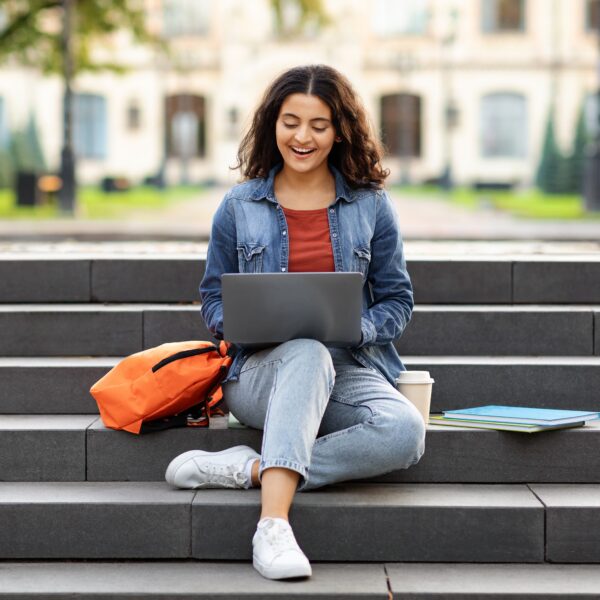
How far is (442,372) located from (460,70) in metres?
36.5

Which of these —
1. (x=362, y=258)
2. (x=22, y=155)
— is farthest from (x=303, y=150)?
(x=22, y=155)

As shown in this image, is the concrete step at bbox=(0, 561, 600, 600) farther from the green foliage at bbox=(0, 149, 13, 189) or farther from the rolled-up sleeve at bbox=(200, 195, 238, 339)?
the green foliage at bbox=(0, 149, 13, 189)

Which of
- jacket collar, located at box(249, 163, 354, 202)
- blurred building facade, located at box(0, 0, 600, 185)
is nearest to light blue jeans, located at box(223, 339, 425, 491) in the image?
jacket collar, located at box(249, 163, 354, 202)

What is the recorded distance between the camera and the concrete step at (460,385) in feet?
14.7

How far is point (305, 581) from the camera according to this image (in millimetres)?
3508

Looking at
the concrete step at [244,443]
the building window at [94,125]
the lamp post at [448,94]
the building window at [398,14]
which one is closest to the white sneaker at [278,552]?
the concrete step at [244,443]

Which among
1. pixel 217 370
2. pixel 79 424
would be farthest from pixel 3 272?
pixel 217 370

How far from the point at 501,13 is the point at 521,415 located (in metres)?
37.6

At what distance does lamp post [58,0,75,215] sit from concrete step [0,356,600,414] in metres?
11.6

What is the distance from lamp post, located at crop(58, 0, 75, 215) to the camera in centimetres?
1617

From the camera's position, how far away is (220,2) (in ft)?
131

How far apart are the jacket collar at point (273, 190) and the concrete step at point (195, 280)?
42.2 inches

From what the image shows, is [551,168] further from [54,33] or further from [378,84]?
[54,33]

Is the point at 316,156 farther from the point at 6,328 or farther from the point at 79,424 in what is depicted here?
the point at 6,328
